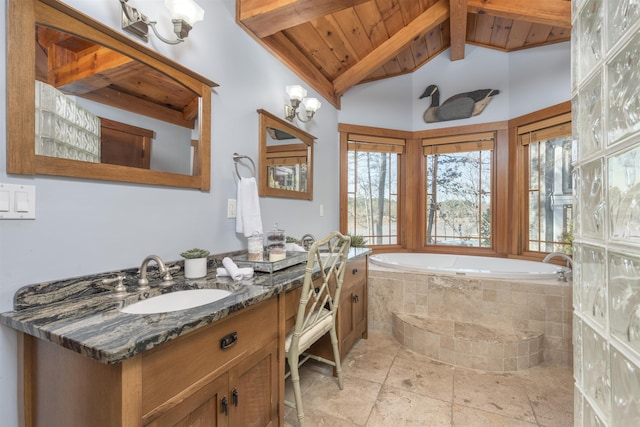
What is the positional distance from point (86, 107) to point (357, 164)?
8.78 ft

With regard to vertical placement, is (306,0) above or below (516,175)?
above

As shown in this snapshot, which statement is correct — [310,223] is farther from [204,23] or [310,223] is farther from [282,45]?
[204,23]

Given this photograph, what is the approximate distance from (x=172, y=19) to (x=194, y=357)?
134cm

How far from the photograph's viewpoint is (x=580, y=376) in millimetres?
886

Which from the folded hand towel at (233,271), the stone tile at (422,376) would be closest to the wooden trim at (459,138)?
the stone tile at (422,376)

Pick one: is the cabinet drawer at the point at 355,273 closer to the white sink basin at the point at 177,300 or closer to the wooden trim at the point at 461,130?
the white sink basin at the point at 177,300

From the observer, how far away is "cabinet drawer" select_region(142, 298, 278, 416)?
718mm

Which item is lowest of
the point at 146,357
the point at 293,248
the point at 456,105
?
the point at 146,357

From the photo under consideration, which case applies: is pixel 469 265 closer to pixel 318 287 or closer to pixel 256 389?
pixel 318 287

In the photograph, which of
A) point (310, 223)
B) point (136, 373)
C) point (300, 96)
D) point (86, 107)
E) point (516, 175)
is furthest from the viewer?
point (516, 175)

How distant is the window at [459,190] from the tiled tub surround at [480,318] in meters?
1.23

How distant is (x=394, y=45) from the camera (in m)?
2.81

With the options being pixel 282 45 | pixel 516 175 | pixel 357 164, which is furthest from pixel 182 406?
pixel 516 175

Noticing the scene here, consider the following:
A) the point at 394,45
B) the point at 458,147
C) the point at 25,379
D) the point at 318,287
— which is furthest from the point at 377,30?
the point at 25,379
